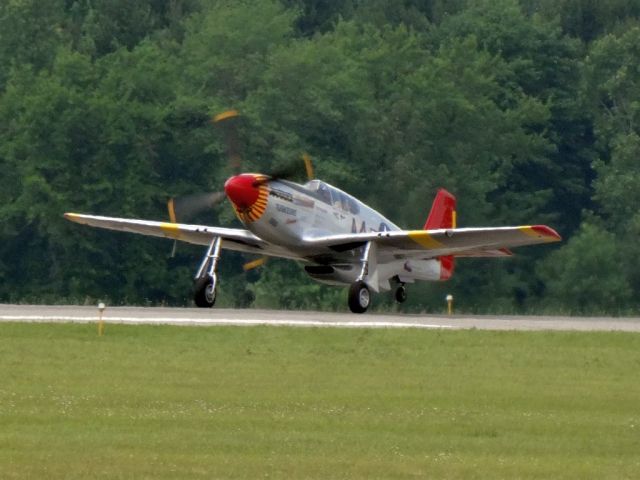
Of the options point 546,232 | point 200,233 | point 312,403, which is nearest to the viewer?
point 312,403

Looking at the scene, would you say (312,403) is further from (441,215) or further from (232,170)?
(441,215)

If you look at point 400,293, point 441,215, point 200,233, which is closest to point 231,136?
point 200,233

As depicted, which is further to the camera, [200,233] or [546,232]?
[200,233]

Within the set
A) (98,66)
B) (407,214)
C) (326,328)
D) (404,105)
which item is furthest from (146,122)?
(326,328)

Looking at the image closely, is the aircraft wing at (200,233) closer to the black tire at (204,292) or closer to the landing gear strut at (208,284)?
the landing gear strut at (208,284)

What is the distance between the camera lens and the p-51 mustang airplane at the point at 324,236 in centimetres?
3212

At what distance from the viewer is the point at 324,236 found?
110 ft

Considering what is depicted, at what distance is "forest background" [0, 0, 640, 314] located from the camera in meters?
60.1

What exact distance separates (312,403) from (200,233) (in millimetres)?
16029

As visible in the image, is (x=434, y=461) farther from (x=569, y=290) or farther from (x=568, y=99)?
(x=568, y=99)

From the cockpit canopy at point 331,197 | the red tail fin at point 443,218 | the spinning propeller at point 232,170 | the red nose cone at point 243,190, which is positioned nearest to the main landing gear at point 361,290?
the cockpit canopy at point 331,197

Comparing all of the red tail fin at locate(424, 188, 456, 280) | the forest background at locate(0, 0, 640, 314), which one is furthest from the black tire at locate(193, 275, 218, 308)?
the forest background at locate(0, 0, 640, 314)

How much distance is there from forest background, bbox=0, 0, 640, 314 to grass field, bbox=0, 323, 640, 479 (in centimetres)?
2639

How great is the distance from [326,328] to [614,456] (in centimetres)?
1270
